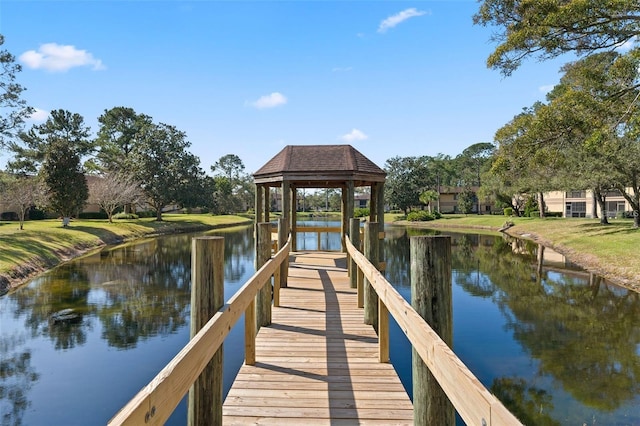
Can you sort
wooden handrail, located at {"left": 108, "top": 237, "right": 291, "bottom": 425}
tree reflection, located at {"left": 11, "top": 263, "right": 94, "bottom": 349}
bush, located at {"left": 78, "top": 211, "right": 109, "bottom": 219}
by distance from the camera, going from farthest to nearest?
bush, located at {"left": 78, "top": 211, "right": 109, "bottom": 219}, tree reflection, located at {"left": 11, "top": 263, "right": 94, "bottom": 349}, wooden handrail, located at {"left": 108, "top": 237, "right": 291, "bottom": 425}

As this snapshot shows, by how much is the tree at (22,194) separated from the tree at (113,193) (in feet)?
23.7

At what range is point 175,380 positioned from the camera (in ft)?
6.32

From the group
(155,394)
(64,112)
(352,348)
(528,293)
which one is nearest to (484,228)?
(528,293)

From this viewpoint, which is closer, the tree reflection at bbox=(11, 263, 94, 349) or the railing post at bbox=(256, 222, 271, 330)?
the railing post at bbox=(256, 222, 271, 330)

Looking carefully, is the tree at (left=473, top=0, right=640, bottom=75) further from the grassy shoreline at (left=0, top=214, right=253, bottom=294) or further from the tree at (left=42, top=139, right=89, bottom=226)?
the tree at (left=42, top=139, right=89, bottom=226)

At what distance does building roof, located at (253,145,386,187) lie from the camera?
535 inches

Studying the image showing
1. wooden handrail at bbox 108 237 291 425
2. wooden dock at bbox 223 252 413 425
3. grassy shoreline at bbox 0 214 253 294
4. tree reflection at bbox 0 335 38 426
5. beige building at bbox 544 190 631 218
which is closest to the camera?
wooden handrail at bbox 108 237 291 425

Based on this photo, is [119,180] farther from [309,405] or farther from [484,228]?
[309,405]

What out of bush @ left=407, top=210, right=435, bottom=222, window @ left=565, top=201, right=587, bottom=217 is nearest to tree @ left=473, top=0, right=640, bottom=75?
bush @ left=407, top=210, right=435, bottom=222

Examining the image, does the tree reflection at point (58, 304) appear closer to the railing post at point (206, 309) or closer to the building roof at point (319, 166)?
the building roof at point (319, 166)

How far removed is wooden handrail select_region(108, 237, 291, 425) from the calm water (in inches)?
180

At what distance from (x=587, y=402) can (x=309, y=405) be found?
201 inches

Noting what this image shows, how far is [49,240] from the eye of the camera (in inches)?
915

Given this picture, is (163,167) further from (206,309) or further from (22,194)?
(206,309)
